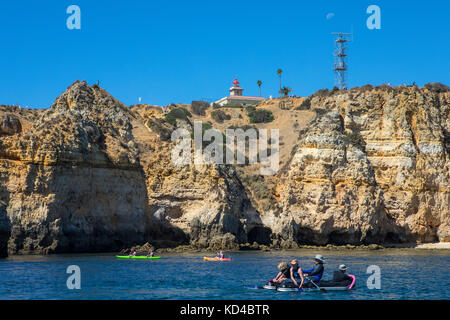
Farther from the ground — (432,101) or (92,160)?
(432,101)

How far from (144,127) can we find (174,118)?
21.2 m

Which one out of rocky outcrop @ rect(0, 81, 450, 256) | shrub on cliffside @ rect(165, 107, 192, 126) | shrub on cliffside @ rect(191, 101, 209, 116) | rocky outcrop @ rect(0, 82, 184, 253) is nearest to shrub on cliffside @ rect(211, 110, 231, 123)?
shrub on cliffside @ rect(191, 101, 209, 116)

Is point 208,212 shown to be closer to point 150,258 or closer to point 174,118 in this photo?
point 150,258

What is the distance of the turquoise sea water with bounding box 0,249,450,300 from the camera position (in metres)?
26.9

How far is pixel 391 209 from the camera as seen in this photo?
63.2 m

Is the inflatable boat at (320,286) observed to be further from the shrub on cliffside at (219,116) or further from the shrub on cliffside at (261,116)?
the shrub on cliffside at (219,116)

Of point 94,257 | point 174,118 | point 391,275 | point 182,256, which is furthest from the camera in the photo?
point 174,118

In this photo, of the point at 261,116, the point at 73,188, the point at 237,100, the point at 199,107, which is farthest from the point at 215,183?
the point at 237,100

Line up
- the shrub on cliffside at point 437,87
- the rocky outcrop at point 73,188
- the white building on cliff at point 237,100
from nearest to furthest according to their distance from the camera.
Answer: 1. the rocky outcrop at point 73,188
2. the shrub on cliffside at point 437,87
3. the white building on cliff at point 237,100

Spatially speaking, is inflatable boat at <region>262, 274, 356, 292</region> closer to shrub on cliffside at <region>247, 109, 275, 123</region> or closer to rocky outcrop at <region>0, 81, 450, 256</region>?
rocky outcrop at <region>0, 81, 450, 256</region>

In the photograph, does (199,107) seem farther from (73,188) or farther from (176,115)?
(73,188)

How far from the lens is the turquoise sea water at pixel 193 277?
26.9 meters

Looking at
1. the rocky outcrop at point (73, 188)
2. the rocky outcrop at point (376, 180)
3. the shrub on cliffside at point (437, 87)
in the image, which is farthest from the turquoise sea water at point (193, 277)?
the shrub on cliffside at point (437, 87)
